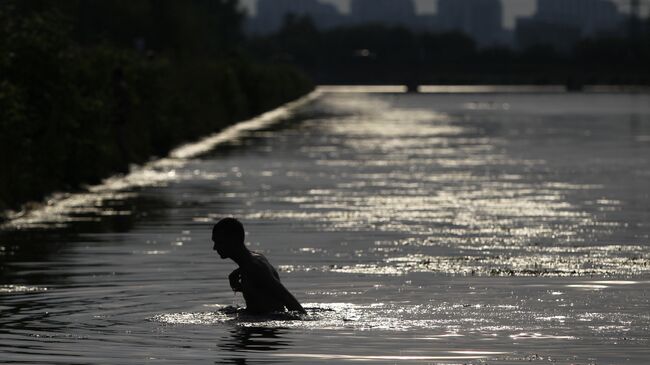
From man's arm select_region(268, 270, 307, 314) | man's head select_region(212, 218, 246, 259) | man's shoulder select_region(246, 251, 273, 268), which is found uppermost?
man's head select_region(212, 218, 246, 259)

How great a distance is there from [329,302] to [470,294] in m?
1.26

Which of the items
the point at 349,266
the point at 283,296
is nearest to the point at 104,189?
the point at 349,266

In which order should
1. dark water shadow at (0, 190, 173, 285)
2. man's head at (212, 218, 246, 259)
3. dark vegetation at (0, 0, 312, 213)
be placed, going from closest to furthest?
man's head at (212, 218, 246, 259)
dark water shadow at (0, 190, 173, 285)
dark vegetation at (0, 0, 312, 213)

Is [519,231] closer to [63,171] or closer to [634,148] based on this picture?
[63,171]

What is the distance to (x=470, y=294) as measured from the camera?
16.4 meters

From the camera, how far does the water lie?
13.3 m

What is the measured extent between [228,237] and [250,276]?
419 mm

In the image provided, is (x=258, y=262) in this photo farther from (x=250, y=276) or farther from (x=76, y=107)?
(x=76, y=107)

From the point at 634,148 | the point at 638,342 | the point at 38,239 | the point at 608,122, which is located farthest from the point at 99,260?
the point at 608,122

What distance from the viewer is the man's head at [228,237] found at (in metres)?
14.2

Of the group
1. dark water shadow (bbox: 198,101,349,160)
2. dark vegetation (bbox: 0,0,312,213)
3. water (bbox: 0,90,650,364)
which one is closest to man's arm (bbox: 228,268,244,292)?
water (bbox: 0,90,650,364)

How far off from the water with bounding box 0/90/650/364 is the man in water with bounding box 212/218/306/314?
4.8 inches

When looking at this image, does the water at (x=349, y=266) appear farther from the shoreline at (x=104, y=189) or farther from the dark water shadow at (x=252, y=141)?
the dark water shadow at (x=252, y=141)

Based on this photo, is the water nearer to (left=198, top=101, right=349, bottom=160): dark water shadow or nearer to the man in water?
the man in water
